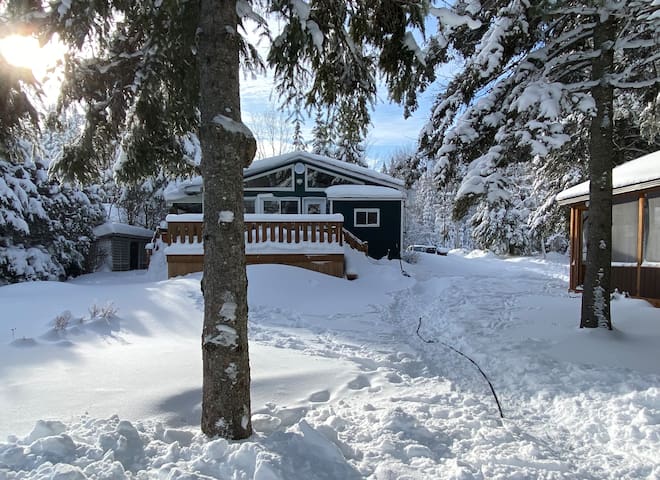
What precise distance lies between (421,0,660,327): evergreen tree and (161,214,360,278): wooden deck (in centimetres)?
510

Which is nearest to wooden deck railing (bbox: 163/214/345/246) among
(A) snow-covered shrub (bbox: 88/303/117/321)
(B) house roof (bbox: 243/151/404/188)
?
(A) snow-covered shrub (bbox: 88/303/117/321)

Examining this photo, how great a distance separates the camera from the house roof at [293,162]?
1745cm

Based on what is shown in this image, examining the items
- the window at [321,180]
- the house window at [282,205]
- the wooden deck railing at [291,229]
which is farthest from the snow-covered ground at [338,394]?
the window at [321,180]

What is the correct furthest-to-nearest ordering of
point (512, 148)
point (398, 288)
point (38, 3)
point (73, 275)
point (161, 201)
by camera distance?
1. point (161, 201)
2. point (73, 275)
3. point (398, 288)
4. point (512, 148)
5. point (38, 3)

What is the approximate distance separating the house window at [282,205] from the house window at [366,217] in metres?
2.47

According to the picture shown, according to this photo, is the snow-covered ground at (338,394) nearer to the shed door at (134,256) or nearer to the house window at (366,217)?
the house window at (366,217)

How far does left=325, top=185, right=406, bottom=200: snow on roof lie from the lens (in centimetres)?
1733

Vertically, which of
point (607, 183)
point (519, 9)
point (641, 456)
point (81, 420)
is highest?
point (519, 9)

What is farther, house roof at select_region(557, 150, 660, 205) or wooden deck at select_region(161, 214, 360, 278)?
wooden deck at select_region(161, 214, 360, 278)

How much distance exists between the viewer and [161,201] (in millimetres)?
26594

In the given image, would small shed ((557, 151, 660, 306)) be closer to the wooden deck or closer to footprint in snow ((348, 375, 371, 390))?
the wooden deck

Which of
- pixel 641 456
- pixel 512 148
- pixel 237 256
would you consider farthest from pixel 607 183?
pixel 237 256

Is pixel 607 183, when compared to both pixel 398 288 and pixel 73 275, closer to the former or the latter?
pixel 398 288

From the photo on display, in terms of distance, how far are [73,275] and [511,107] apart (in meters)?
17.6
